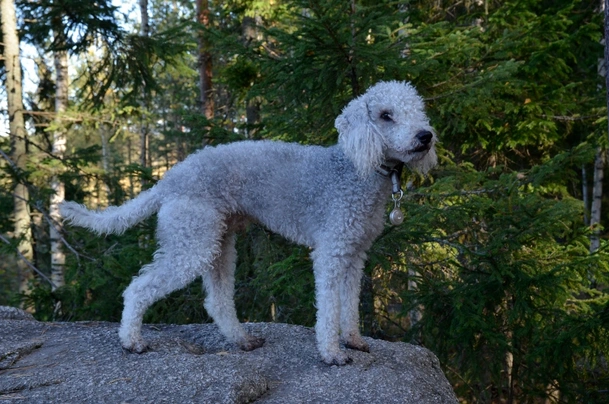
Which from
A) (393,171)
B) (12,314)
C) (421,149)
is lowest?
(12,314)

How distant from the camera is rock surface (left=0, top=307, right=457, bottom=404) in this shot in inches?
125

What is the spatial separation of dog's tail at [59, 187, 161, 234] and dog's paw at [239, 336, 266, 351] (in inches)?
45.2

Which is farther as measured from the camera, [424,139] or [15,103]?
[15,103]

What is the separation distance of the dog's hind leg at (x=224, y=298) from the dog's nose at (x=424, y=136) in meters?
1.60

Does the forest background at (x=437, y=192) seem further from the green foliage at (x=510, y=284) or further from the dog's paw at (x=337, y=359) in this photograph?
the dog's paw at (x=337, y=359)

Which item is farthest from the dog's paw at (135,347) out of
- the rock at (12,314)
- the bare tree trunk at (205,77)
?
the bare tree trunk at (205,77)

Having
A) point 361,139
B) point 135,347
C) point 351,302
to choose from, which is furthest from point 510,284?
point 135,347

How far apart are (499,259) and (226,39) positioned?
3734mm

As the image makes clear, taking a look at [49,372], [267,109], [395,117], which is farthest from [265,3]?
[49,372]

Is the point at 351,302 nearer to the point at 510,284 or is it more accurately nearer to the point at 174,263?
the point at 174,263

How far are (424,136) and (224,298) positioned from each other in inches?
73.7

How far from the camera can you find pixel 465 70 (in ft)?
22.7

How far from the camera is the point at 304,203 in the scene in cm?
388

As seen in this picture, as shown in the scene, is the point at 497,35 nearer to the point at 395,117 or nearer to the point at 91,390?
the point at 395,117
